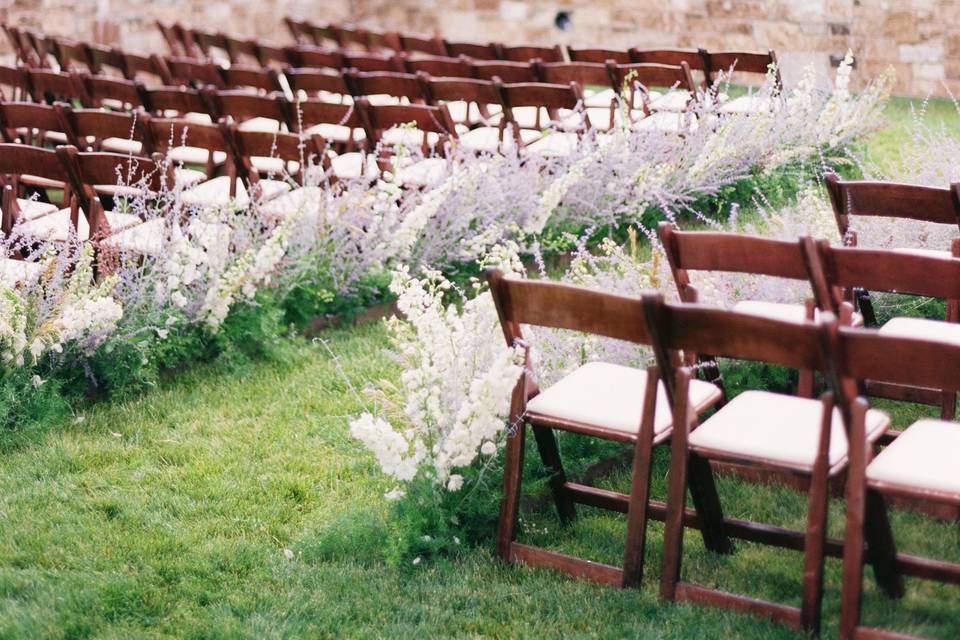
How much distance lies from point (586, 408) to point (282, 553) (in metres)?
1.08

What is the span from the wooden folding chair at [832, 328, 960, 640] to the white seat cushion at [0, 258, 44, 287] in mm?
3226

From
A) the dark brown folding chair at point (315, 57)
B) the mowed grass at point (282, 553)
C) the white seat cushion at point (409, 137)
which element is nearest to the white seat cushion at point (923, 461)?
the mowed grass at point (282, 553)

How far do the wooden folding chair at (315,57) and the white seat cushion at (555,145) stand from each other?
2312 millimetres

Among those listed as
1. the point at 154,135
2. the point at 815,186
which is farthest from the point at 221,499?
the point at 815,186

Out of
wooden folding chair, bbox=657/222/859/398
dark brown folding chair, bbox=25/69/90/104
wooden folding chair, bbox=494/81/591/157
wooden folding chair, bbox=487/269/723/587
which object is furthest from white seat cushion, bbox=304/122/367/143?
wooden folding chair, bbox=487/269/723/587

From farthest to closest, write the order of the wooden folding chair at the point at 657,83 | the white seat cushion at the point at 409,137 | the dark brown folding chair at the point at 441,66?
the dark brown folding chair at the point at 441,66 < the wooden folding chair at the point at 657,83 < the white seat cushion at the point at 409,137

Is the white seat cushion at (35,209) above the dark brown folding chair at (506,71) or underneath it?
underneath

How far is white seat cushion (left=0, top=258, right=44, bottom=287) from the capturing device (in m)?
5.26

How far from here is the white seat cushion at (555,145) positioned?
25.1ft

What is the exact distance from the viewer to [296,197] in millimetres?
6398

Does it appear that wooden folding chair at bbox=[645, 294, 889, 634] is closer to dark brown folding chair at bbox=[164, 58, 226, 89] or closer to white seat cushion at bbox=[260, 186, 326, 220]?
white seat cushion at bbox=[260, 186, 326, 220]

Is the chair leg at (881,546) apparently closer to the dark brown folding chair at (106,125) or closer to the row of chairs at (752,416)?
the row of chairs at (752,416)

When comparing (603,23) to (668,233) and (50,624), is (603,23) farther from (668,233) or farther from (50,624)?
(50,624)

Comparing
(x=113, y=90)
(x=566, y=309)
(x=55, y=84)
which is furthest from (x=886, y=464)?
(x=55, y=84)
